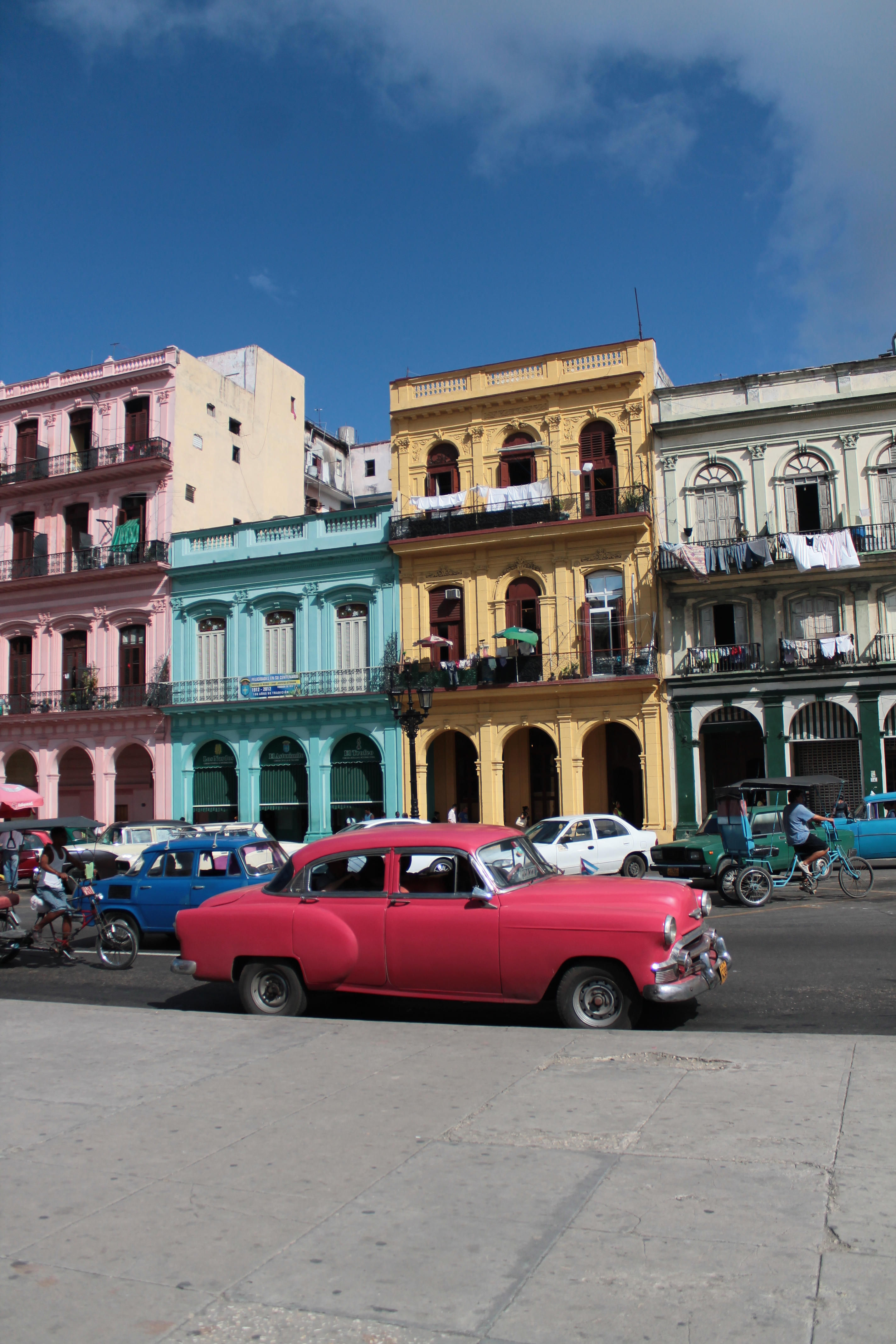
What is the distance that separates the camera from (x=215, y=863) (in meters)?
14.2

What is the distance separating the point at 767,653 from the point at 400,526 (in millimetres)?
11547

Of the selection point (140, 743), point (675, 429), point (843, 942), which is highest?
point (675, 429)

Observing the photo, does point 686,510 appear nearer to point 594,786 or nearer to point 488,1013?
point 594,786

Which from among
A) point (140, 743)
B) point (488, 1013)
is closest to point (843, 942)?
point (488, 1013)

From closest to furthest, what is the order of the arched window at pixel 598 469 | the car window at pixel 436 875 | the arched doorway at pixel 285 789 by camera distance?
the car window at pixel 436 875 → the arched window at pixel 598 469 → the arched doorway at pixel 285 789

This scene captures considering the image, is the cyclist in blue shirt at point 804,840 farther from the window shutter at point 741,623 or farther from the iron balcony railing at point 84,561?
the iron balcony railing at point 84,561

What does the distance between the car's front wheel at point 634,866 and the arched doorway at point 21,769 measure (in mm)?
25702

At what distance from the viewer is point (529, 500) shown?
102ft

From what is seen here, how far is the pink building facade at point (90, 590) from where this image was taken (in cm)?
3606

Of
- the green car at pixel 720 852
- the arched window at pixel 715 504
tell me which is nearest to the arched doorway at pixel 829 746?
the arched window at pixel 715 504

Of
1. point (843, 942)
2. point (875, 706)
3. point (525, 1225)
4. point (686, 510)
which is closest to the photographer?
point (525, 1225)

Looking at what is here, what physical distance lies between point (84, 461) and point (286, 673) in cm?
1155

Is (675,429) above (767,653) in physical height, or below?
above

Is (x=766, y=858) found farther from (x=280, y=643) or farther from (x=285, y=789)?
(x=280, y=643)
